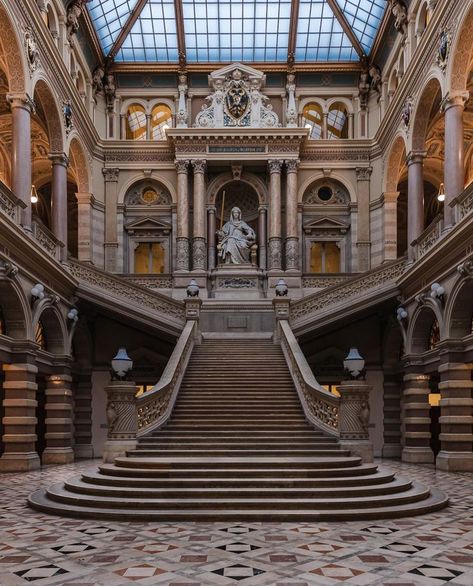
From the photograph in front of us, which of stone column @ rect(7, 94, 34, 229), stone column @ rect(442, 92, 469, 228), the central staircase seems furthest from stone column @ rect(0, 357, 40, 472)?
stone column @ rect(442, 92, 469, 228)

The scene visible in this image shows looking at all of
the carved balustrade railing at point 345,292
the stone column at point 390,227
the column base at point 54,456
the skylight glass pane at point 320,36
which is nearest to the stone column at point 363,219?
the stone column at point 390,227

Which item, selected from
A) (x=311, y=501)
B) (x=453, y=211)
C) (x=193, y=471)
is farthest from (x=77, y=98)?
(x=311, y=501)

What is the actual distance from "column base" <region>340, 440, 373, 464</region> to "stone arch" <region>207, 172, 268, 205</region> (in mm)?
18039

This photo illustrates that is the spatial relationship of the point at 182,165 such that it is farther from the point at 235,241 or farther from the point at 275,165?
the point at 235,241

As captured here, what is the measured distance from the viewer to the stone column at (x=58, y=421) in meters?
21.5

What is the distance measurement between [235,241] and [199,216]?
2026 millimetres

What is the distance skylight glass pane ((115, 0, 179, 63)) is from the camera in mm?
29922

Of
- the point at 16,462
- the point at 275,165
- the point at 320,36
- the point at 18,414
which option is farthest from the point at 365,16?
the point at 16,462

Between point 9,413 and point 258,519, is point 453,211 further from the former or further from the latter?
point 9,413

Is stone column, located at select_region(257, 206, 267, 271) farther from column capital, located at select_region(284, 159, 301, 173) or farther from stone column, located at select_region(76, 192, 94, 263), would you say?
stone column, located at select_region(76, 192, 94, 263)

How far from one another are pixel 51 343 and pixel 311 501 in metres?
13.8

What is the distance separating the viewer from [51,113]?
899 inches

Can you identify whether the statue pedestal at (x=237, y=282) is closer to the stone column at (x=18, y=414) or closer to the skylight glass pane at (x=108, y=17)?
the stone column at (x=18, y=414)

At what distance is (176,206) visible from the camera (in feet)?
99.0
